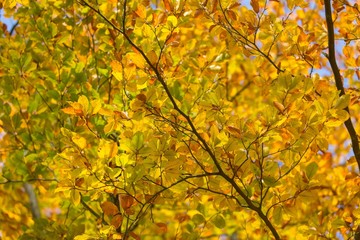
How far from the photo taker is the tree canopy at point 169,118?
1899mm

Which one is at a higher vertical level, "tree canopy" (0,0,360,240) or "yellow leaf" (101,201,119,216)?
"tree canopy" (0,0,360,240)

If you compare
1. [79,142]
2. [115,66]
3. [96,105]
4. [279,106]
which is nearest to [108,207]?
[79,142]

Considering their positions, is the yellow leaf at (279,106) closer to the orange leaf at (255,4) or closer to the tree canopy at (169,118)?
the tree canopy at (169,118)

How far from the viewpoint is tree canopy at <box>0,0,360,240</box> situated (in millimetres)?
1899

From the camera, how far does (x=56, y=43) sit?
8.80ft

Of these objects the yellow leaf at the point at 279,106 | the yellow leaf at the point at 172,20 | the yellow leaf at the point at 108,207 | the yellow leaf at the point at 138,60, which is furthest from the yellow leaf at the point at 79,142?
the yellow leaf at the point at 279,106

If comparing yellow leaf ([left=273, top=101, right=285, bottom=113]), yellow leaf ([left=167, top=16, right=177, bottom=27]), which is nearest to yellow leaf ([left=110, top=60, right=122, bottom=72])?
yellow leaf ([left=167, top=16, right=177, bottom=27])

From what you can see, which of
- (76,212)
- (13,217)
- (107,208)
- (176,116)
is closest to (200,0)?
(176,116)

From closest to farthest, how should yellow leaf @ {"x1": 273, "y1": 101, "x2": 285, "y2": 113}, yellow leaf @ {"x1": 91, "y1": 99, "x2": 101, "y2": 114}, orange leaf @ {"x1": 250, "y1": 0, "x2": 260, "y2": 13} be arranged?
yellow leaf @ {"x1": 273, "y1": 101, "x2": 285, "y2": 113} < yellow leaf @ {"x1": 91, "y1": 99, "x2": 101, "y2": 114} < orange leaf @ {"x1": 250, "y1": 0, "x2": 260, "y2": 13}

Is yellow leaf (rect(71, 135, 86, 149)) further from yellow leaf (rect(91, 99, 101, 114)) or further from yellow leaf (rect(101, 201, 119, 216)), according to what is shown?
yellow leaf (rect(101, 201, 119, 216))

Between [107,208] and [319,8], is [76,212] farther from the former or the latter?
[319,8]

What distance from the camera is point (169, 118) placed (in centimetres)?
208

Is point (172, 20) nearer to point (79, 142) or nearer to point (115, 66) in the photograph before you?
point (115, 66)

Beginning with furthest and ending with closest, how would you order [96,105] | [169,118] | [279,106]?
[169,118] → [96,105] → [279,106]
